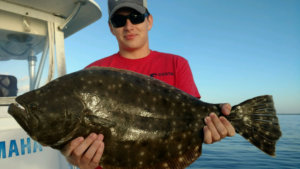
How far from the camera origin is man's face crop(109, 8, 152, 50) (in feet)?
10.1

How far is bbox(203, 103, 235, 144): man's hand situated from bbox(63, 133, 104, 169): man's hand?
3.60 feet

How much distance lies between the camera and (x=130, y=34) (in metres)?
3.11

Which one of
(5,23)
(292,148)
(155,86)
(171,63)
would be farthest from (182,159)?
(292,148)

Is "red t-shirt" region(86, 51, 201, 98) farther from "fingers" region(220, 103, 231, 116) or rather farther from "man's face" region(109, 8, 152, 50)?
"fingers" region(220, 103, 231, 116)

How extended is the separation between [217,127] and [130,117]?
945 mm

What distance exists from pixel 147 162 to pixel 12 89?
12.2ft

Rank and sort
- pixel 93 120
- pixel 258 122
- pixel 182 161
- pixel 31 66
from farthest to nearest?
1. pixel 31 66
2. pixel 258 122
3. pixel 182 161
4. pixel 93 120

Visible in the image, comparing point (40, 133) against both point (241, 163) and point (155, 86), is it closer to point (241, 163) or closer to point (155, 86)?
point (155, 86)

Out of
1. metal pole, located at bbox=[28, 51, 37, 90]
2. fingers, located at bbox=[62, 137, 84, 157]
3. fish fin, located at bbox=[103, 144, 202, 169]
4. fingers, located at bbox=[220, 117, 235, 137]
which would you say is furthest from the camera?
metal pole, located at bbox=[28, 51, 37, 90]

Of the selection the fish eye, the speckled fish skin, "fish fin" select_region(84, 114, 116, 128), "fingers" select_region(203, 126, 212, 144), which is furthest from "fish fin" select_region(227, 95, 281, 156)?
the fish eye

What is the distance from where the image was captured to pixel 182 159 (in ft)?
7.30

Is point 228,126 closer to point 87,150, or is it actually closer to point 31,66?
point 87,150

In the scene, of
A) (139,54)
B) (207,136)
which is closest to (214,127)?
(207,136)

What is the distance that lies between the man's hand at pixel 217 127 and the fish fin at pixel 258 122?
0.35 feet
